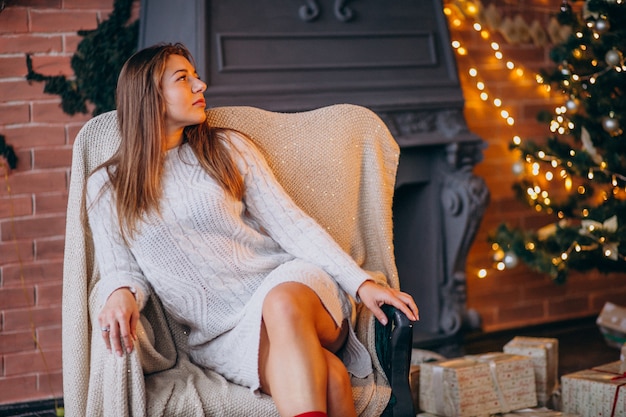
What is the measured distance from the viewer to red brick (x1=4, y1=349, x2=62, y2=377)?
119 inches

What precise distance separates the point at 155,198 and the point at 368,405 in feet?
2.40

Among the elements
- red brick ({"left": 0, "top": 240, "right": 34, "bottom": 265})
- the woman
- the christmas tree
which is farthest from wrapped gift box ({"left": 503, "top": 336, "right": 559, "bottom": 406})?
red brick ({"left": 0, "top": 240, "right": 34, "bottom": 265})

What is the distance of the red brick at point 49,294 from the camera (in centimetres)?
302

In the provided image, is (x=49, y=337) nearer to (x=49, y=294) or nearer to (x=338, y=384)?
(x=49, y=294)

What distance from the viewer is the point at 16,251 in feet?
9.78

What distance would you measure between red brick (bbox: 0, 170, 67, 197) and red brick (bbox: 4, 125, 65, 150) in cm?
10

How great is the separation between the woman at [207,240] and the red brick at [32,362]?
1147mm

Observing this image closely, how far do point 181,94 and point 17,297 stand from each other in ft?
4.29

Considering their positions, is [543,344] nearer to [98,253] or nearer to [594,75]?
[594,75]

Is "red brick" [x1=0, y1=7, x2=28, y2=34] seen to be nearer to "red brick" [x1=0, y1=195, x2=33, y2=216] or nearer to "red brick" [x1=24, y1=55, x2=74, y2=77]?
"red brick" [x1=24, y1=55, x2=74, y2=77]

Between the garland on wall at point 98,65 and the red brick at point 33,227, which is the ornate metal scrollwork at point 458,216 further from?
the red brick at point 33,227

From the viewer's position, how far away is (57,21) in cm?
297

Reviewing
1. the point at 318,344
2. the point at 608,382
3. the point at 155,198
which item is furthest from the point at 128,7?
the point at 608,382

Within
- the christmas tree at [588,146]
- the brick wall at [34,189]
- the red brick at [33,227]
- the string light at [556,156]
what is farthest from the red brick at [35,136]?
the christmas tree at [588,146]
